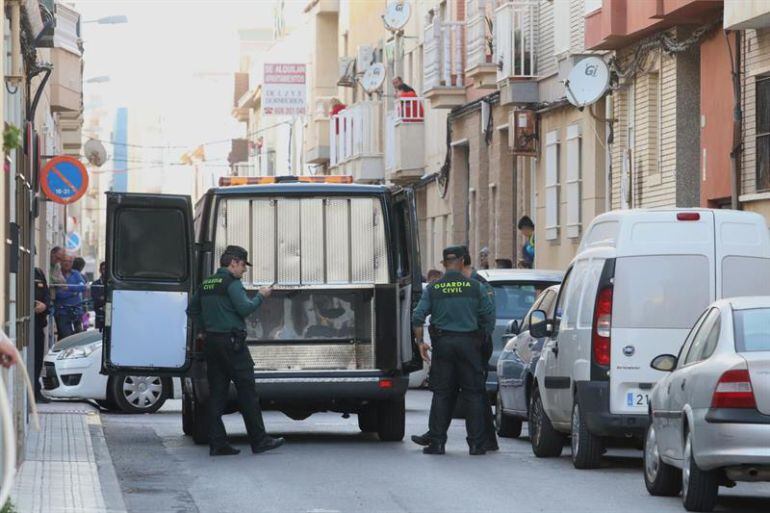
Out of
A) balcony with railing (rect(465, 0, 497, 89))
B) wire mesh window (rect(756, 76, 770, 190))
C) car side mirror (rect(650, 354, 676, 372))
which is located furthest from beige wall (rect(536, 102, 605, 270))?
car side mirror (rect(650, 354, 676, 372))

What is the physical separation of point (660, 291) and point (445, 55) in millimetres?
26500

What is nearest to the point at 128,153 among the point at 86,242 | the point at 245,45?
the point at 86,242

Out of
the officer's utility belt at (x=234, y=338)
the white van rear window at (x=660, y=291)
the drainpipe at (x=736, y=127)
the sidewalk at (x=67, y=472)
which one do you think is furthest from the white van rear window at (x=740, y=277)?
the drainpipe at (x=736, y=127)

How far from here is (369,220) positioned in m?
19.5

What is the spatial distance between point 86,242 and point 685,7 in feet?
472

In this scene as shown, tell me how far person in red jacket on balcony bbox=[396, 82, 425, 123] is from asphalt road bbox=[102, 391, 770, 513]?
26.7m

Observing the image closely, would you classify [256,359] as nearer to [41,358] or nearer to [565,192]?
[41,358]

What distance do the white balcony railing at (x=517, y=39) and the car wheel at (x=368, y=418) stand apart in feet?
54.0

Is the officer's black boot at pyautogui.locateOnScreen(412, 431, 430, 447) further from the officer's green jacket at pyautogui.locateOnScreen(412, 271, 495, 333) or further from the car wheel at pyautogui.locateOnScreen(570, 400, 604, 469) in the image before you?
the car wheel at pyautogui.locateOnScreen(570, 400, 604, 469)

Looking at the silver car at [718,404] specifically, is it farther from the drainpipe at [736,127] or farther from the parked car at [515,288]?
the drainpipe at [736,127]

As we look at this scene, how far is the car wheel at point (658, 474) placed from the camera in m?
14.0

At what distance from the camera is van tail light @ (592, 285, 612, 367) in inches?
627

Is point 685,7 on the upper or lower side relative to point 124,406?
upper

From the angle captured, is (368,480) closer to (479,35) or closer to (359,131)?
(479,35)
